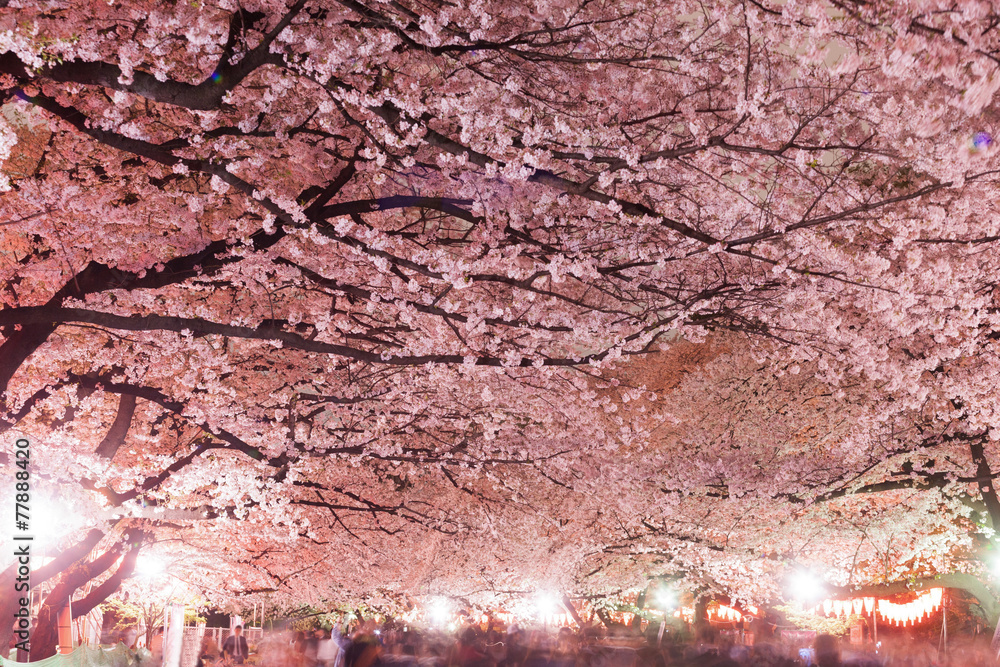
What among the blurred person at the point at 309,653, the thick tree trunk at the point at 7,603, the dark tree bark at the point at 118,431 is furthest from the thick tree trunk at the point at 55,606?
the blurred person at the point at 309,653

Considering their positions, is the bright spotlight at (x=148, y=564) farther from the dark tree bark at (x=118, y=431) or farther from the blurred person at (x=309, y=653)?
the dark tree bark at (x=118, y=431)

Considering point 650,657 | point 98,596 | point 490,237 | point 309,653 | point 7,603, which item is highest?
point 490,237

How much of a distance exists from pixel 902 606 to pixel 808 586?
3.70 m

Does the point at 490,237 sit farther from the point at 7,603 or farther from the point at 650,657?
the point at 7,603

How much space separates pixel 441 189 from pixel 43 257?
531cm

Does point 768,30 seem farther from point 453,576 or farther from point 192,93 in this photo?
point 453,576

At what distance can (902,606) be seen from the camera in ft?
65.2

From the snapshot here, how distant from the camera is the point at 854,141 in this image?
7.99 metres

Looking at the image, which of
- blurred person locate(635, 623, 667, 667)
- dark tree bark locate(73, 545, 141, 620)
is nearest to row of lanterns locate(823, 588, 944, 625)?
blurred person locate(635, 623, 667, 667)

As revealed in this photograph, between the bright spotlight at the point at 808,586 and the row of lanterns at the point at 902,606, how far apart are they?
0.60 metres

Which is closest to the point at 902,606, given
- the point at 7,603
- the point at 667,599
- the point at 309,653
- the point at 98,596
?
the point at 667,599

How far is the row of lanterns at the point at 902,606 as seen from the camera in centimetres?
1917

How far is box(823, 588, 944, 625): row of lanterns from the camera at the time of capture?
19172 mm

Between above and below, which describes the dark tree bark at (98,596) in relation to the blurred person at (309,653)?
above
